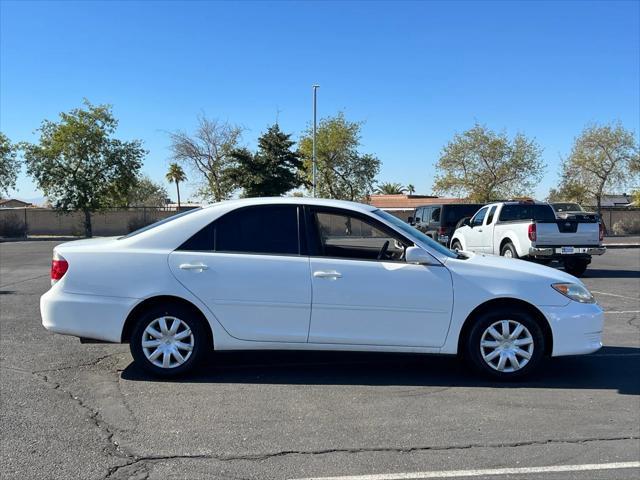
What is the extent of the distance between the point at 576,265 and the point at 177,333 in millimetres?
11983

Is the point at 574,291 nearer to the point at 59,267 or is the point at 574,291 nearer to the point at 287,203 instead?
the point at 287,203

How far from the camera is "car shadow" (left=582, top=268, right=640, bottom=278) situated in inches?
575

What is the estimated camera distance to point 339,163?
4041cm

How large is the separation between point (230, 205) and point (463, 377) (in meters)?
2.81

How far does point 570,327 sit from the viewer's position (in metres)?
5.33

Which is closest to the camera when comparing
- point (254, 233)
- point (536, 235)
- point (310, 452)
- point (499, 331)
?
point (310, 452)

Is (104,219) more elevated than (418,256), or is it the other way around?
(418,256)

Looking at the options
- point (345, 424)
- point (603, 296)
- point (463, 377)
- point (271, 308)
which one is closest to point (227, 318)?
point (271, 308)

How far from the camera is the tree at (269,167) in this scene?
34806 millimetres

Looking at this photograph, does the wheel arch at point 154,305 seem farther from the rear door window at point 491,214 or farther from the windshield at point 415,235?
the rear door window at point 491,214

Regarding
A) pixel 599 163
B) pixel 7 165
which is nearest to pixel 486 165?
pixel 599 163

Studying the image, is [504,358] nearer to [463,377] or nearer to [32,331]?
[463,377]

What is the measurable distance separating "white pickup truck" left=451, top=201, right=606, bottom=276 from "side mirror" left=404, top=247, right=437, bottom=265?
855 cm

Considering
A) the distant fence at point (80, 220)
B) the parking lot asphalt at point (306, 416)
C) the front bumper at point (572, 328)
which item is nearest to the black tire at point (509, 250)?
the parking lot asphalt at point (306, 416)
